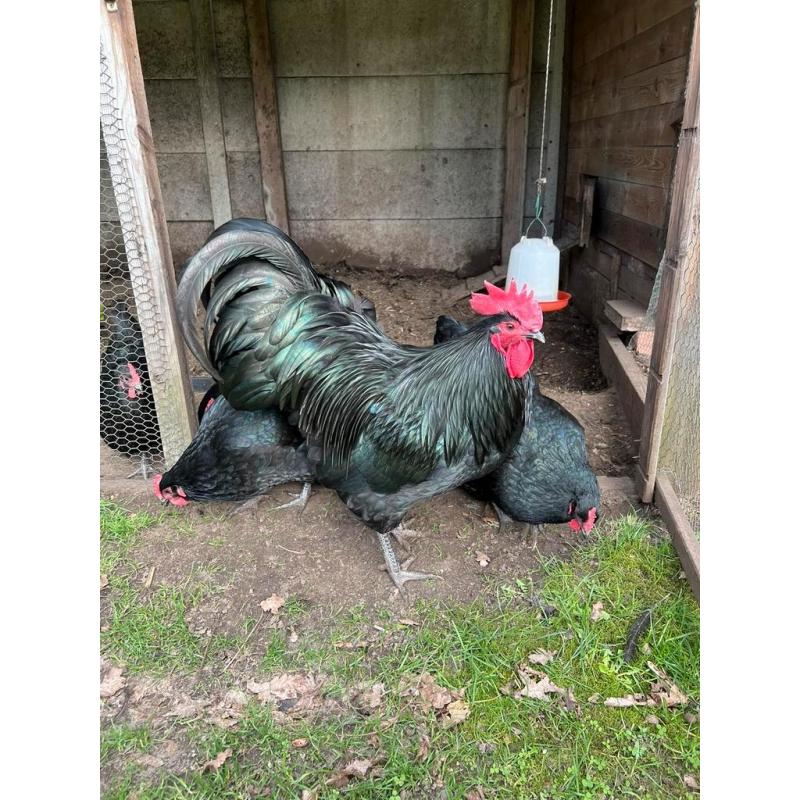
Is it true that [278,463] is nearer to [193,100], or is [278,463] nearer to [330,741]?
[330,741]

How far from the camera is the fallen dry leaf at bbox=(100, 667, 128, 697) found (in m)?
2.22

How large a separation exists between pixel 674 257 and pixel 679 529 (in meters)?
1.28

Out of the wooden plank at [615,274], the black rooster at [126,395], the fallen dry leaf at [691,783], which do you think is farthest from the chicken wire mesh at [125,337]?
the wooden plank at [615,274]

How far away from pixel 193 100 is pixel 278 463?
222 inches

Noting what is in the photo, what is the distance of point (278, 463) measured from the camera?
2857 millimetres

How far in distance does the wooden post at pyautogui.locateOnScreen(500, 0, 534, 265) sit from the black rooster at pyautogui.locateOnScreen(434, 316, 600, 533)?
4491mm

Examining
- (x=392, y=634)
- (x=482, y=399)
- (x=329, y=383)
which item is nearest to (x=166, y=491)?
(x=329, y=383)

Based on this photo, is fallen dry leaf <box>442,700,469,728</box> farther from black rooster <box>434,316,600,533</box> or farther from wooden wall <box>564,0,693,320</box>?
wooden wall <box>564,0,693,320</box>

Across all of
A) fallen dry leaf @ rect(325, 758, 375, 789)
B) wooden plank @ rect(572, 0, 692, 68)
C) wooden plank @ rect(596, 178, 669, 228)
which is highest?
wooden plank @ rect(572, 0, 692, 68)

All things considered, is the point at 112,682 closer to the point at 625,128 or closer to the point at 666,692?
the point at 666,692

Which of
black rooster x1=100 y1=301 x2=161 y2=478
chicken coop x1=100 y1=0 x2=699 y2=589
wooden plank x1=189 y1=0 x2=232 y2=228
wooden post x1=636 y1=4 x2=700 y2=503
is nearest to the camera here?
wooden post x1=636 y1=4 x2=700 y2=503

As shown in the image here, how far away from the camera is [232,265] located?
8.10 feet

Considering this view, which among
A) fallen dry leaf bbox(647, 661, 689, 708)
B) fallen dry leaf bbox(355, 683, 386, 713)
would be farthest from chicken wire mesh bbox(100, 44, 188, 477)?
fallen dry leaf bbox(647, 661, 689, 708)

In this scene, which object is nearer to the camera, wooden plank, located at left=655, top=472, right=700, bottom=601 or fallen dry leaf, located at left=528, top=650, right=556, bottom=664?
fallen dry leaf, located at left=528, top=650, right=556, bottom=664
